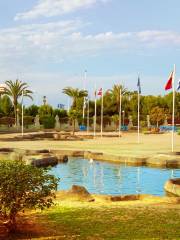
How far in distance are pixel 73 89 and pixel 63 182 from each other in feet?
203

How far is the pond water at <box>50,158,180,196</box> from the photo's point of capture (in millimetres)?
17578

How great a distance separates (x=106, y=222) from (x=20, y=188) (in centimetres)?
210

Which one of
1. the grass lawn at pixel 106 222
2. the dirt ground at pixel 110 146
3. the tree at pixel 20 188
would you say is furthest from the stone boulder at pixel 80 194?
the dirt ground at pixel 110 146

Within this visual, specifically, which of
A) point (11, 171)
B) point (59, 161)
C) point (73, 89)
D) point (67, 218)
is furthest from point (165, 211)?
point (73, 89)

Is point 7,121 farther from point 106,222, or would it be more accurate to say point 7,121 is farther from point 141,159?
point 106,222

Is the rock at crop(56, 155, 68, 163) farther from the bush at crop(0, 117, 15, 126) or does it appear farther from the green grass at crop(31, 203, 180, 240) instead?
the bush at crop(0, 117, 15, 126)

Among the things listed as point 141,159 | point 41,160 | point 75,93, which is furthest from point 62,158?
point 75,93

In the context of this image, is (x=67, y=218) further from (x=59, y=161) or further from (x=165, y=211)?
(x=59, y=161)

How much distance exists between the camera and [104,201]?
12758 millimetres

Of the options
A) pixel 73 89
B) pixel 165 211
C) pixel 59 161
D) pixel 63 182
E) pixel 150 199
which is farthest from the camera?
pixel 73 89

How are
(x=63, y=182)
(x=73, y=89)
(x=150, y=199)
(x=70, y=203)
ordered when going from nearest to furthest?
(x=70, y=203) → (x=150, y=199) → (x=63, y=182) → (x=73, y=89)

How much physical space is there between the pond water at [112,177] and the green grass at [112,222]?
235 inches

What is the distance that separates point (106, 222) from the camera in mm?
9328

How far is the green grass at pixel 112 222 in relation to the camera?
27.5ft
